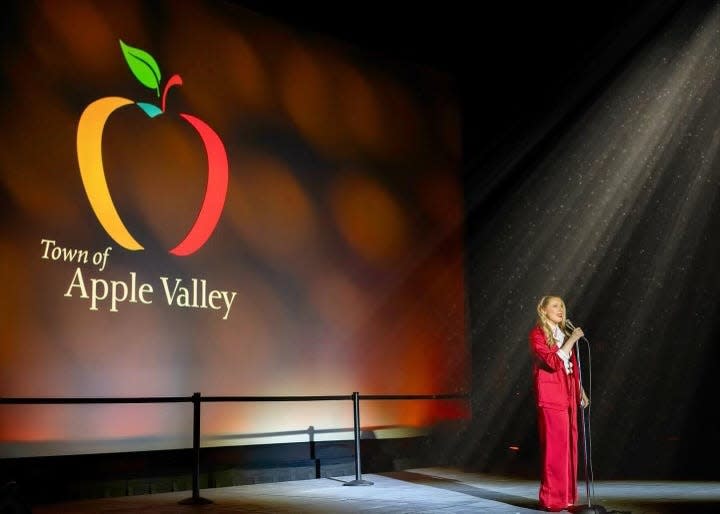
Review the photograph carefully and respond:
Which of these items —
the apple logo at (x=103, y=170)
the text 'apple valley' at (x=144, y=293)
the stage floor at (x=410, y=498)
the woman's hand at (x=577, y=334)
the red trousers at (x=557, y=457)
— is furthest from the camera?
the apple logo at (x=103, y=170)

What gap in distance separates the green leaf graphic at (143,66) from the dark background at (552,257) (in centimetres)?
140

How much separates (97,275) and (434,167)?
432cm

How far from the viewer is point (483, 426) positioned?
9.37 meters

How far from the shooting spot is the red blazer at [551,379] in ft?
16.7

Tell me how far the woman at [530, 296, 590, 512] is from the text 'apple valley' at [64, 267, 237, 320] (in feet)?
10.5

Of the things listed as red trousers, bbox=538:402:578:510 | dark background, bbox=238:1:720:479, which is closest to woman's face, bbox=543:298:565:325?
red trousers, bbox=538:402:578:510

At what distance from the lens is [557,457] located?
16.7ft

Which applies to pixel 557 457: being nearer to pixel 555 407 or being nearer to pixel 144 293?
pixel 555 407

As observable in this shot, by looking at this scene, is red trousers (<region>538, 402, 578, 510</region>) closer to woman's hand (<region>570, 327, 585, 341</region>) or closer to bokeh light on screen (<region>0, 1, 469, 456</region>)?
woman's hand (<region>570, 327, 585, 341</region>)

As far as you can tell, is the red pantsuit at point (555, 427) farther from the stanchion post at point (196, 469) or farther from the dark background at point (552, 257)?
the dark background at point (552, 257)

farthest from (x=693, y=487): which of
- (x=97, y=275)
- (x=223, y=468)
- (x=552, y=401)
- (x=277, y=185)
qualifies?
(x=97, y=275)

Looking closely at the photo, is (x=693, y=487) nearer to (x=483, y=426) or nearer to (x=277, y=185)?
→ (x=483, y=426)

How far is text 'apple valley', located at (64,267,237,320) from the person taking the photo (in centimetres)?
665

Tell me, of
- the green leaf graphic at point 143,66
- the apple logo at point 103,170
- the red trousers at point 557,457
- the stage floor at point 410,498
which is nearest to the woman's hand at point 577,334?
the red trousers at point 557,457
